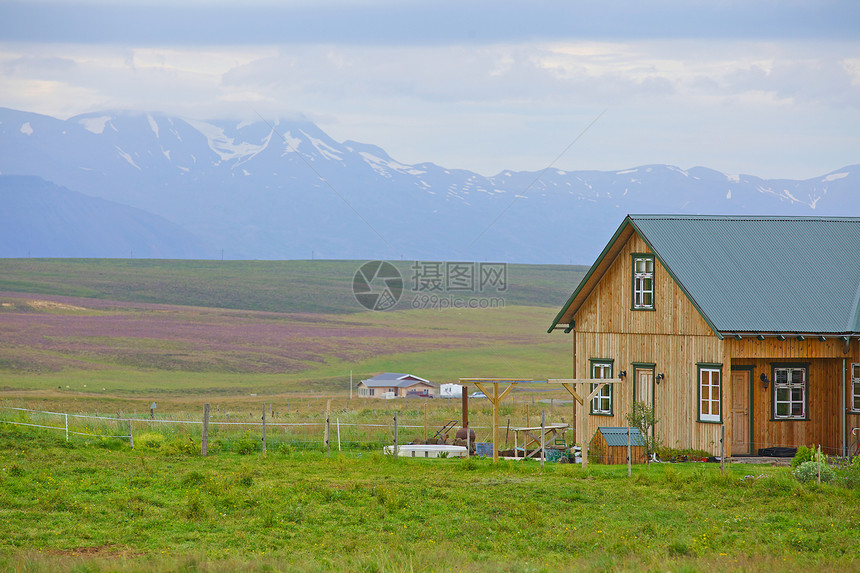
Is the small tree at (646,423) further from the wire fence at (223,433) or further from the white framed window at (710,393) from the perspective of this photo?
the wire fence at (223,433)

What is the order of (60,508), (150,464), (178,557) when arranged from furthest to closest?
(150,464) < (60,508) < (178,557)

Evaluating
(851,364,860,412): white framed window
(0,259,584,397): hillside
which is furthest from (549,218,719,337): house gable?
(0,259,584,397): hillside

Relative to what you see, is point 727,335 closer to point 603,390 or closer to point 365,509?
point 603,390

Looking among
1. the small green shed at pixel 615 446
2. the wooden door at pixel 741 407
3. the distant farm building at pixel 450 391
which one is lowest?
the distant farm building at pixel 450 391

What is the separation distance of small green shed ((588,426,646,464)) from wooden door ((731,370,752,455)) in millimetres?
2638

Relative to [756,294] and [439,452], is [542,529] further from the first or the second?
[756,294]

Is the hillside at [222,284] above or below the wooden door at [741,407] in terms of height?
above

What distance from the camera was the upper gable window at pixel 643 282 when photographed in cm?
2805

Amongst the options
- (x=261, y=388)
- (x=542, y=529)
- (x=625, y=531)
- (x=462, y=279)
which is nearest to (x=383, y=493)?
(x=542, y=529)

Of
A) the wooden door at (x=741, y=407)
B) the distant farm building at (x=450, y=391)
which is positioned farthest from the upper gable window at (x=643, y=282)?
the distant farm building at (x=450, y=391)

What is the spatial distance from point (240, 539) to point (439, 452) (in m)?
11.9

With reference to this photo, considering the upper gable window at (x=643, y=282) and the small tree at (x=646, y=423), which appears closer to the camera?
the small tree at (x=646, y=423)

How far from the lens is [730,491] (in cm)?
2038

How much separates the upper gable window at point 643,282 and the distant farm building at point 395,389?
140 feet
